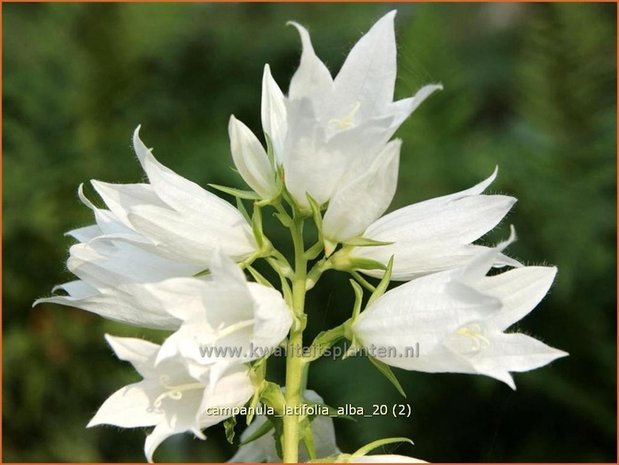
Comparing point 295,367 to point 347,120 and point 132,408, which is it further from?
point 347,120

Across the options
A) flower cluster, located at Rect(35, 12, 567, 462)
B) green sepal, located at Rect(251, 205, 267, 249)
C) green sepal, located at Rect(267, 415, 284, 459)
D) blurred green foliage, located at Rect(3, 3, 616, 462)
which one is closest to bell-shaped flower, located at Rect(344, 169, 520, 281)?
flower cluster, located at Rect(35, 12, 567, 462)

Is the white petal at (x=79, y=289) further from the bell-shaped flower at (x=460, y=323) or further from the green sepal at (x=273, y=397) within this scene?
the bell-shaped flower at (x=460, y=323)

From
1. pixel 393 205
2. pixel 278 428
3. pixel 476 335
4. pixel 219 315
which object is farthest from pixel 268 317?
pixel 393 205

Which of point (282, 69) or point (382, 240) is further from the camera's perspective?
point (282, 69)

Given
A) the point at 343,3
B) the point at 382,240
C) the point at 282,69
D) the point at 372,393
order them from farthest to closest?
the point at 343,3 → the point at 282,69 → the point at 372,393 → the point at 382,240

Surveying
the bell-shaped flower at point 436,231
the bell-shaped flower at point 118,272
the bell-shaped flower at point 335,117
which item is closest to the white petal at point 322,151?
the bell-shaped flower at point 335,117

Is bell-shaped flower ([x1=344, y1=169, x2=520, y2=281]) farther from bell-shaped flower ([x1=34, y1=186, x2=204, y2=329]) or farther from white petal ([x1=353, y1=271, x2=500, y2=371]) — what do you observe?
bell-shaped flower ([x1=34, y1=186, x2=204, y2=329])

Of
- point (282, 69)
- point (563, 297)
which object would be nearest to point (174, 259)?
point (563, 297)

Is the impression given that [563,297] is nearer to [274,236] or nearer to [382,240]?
[274,236]
